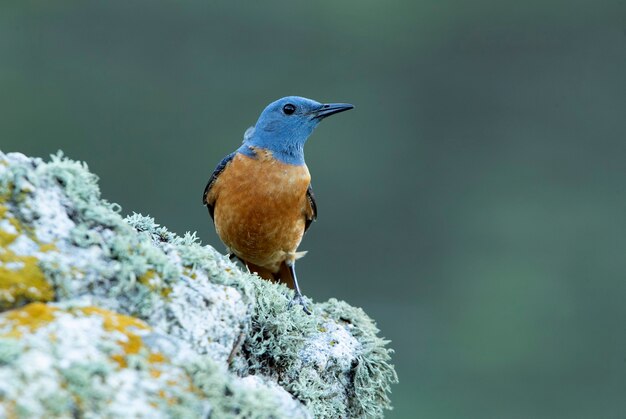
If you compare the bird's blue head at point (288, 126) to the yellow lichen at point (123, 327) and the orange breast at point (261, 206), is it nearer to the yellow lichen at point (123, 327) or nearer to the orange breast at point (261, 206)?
the orange breast at point (261, 206)

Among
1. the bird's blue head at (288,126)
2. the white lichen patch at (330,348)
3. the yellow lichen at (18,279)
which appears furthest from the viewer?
the bird's blue head at (288,126)

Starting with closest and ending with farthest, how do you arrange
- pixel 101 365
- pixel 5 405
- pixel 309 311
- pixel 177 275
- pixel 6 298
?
pixel 5 405 < pixel 101 365 < pixel 6 298 < pixel 177 275 < pixel 309 311

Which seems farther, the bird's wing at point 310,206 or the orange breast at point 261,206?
the bird's wing at point 310,206

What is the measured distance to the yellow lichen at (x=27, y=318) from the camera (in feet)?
6.07

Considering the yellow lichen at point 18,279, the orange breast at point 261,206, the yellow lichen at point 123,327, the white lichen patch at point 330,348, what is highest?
the orange breast at point 261,206

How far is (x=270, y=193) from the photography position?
5016 millimetres

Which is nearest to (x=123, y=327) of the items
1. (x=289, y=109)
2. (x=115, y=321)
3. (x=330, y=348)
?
(x=115, y=321)

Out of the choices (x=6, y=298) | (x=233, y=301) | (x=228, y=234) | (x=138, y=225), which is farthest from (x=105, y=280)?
(x=228, y=234)

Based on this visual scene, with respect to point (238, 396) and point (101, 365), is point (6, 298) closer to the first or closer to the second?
point (101, 365)

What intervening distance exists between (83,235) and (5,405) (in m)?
0.70

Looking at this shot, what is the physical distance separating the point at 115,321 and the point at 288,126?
343 centimetres

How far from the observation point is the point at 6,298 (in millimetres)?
1977

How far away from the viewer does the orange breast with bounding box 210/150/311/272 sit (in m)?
5.00

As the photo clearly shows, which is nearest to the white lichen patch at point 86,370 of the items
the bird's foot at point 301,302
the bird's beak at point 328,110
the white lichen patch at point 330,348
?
the white lichen patch at point 330,348
